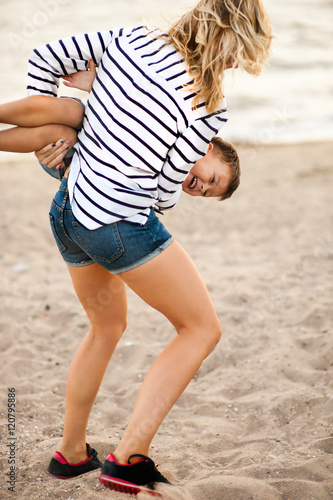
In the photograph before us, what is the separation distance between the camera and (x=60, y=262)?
4.47 metres

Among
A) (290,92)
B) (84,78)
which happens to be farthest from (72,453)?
(290,92)

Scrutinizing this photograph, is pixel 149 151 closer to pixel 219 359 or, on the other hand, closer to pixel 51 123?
pixel 51 123

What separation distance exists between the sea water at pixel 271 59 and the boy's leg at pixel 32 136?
14.5 feet

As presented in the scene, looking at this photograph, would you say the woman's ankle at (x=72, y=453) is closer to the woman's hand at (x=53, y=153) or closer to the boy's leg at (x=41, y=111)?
the woman's hand at (x=53, y=153)

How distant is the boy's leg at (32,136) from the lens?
1.70 metres

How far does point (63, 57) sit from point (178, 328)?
1021 mm

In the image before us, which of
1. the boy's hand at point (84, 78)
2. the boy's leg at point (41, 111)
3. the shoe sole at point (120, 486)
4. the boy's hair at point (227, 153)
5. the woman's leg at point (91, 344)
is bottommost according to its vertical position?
the shoe sole at point (120, 486)

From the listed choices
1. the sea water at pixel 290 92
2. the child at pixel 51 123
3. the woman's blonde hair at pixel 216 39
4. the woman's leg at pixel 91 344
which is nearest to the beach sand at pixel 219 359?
the woman's leg at pixel 91 344

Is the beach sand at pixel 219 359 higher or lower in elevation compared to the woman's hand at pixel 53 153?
lower

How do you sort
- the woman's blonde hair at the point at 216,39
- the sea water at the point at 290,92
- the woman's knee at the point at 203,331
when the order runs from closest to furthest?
the woman's blonde hair at the point at 216,39, the woman's knee at the point at 203,331, the sea water at the point at 290,92

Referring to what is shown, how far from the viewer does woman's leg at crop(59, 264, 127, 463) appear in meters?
2.00

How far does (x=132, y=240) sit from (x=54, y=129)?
0.48m

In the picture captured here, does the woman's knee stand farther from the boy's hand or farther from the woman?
the boy's hand

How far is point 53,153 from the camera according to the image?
1772 millimetres
